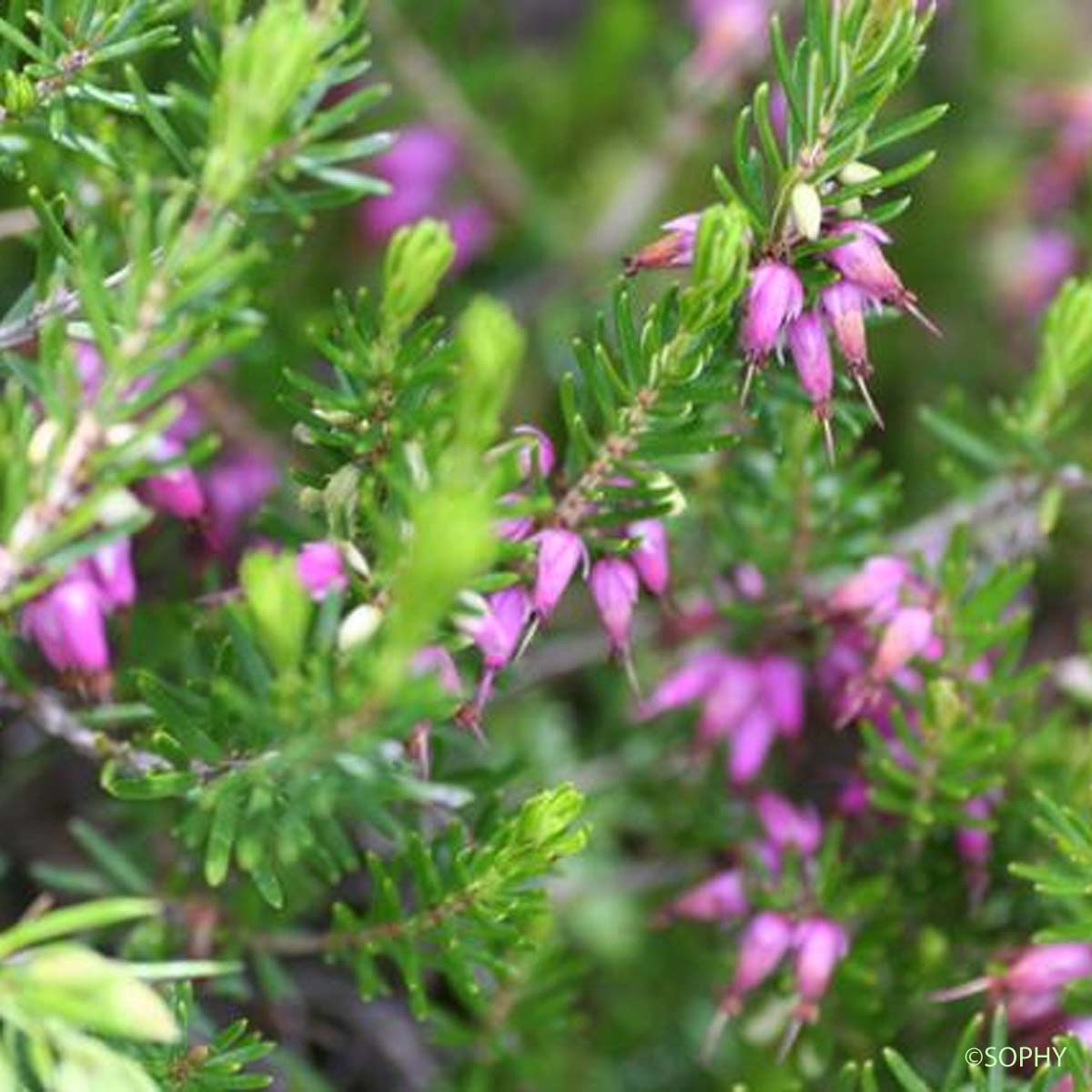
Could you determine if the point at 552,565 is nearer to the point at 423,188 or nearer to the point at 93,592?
the point at 93,592

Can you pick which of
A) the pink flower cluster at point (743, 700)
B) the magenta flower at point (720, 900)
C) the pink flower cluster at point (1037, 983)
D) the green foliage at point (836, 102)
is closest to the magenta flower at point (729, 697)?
the pink flower cluster at point (743, 700)

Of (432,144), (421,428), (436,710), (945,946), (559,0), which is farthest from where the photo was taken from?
(559,0)

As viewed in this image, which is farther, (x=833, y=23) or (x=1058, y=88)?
(x=1058, y=88)

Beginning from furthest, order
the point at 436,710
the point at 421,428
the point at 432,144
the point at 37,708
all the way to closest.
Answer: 1. the point at 432,144
2. the point at 37,708
3. the point at 421,428
4. the point at 436,710

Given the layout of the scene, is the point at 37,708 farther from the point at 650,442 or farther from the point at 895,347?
the point at 895,347

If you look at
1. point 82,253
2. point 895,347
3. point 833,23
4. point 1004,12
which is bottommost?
point 895,347

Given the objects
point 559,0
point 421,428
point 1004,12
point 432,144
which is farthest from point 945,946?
point 559,0

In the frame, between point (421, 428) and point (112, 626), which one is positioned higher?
point (421, 428)
